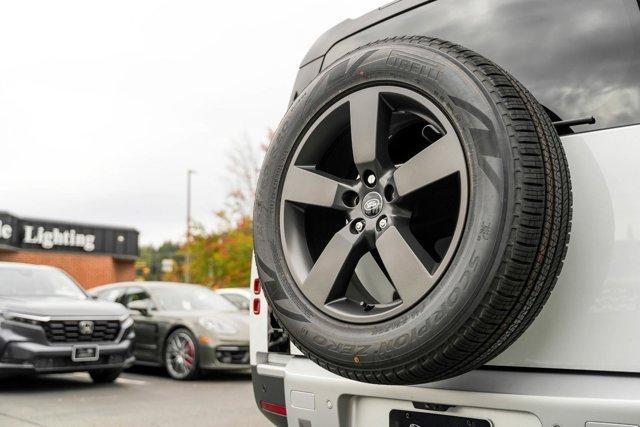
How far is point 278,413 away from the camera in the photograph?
3.07 m

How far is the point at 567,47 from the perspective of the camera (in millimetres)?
2381

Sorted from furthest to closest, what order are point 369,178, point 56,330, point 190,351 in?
point 190,351 → point 56,330 → point 369,178

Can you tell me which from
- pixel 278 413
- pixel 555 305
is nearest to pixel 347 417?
pixel 278 413

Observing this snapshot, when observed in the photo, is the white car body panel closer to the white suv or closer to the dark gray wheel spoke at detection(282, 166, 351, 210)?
the white suv

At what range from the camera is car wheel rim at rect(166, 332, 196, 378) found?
29.1 feet

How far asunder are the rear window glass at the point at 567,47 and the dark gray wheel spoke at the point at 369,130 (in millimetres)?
497

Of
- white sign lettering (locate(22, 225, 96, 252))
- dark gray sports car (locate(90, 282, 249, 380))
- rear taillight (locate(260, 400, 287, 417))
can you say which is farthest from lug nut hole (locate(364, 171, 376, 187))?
white sign lettering (locate(22, 225, 96, 252))

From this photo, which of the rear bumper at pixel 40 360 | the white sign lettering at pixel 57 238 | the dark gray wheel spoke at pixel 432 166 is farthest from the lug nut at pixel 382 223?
the white sign lettering at pixel 57 238

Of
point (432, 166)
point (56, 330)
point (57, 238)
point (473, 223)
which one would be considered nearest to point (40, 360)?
point (56, 330)

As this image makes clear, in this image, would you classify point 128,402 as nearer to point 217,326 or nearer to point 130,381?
point 130,381

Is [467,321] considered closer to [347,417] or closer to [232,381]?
[347,417]

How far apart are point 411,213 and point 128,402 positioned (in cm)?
540

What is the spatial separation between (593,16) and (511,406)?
4.31ft

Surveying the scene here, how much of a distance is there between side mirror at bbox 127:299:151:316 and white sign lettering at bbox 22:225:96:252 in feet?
72.1
